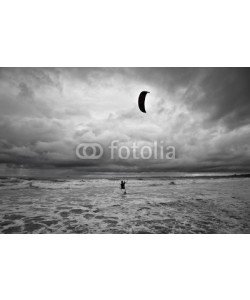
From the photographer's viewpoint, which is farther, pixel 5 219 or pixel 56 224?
pixel 5 219

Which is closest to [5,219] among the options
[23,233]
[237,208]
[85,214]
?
[23,233]

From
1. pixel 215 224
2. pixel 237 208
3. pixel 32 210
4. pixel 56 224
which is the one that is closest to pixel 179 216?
pixel 215 224

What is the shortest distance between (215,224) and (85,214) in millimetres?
6312

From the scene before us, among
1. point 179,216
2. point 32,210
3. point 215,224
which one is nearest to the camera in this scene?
point 215,224

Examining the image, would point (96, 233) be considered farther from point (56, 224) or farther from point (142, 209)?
point (142, 209)

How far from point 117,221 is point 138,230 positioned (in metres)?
1.54

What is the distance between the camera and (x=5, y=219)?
30.8 ft

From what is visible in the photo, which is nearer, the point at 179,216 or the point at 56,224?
the point at 56,224

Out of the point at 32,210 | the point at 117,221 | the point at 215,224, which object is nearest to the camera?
the point at 215,224

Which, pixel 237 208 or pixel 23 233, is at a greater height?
pixel 237 208

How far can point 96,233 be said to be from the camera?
7535mm
